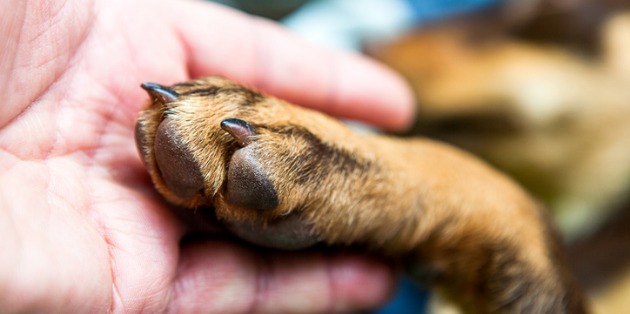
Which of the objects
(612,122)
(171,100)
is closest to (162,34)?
(171,100)

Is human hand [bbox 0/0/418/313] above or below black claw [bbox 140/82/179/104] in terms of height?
below

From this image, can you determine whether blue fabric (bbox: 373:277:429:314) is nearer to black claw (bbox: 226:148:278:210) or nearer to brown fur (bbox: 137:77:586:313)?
brown fur (bbox: 137:77:586:313)

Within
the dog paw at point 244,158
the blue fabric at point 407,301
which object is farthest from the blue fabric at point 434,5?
the dog paw at point 244,158

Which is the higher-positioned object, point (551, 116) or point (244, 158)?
point (244, 158)

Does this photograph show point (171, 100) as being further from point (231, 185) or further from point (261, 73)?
point (261, 73)

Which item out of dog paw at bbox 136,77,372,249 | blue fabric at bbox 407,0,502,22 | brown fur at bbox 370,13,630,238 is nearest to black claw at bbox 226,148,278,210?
dog paw at bbox 136,77,372,249

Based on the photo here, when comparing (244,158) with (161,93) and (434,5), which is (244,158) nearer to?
(161,93)

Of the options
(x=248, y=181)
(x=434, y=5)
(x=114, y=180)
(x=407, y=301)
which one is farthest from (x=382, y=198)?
(x=434, y=5)
